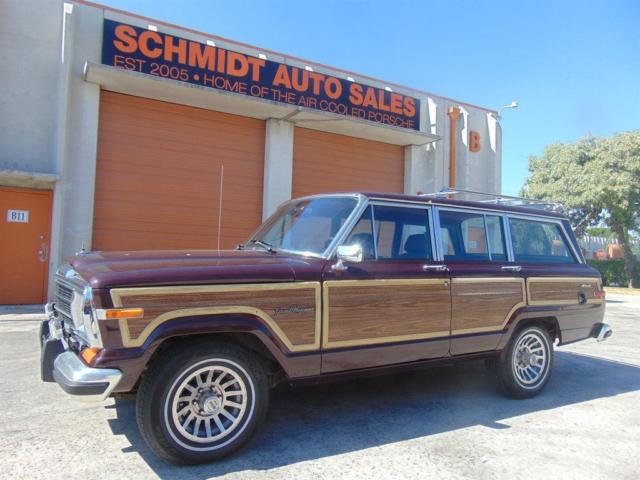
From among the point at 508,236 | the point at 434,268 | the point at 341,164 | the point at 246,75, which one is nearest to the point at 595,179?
the point at 341,164

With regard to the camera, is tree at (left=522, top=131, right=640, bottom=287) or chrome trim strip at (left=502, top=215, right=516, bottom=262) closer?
chrome trim strip at (left=502, top=215, right=516, bottom=262)

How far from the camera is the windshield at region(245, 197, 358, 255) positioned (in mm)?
4086

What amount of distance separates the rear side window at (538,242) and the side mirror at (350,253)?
2226 mm

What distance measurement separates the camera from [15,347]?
648 centimetres

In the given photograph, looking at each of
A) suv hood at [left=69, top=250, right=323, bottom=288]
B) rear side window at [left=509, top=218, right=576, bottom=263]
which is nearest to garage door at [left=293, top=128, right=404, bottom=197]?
rear side window at [left=509, top=218, right=576, bottom=263]

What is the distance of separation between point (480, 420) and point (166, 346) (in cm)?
276

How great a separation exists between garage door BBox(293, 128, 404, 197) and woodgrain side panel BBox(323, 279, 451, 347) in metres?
8.55

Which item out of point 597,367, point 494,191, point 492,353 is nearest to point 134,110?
point 492,353

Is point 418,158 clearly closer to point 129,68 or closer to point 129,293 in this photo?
point 129,68

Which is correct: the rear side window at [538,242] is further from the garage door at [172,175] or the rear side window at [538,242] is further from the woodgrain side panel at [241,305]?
the garage door at [172,175]

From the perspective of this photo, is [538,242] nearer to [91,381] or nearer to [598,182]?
[91,381]

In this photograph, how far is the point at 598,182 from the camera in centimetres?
2295

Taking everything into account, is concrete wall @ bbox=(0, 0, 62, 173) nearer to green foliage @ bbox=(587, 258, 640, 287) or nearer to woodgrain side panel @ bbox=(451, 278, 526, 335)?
woodgrain side panel @ bbox=(451, 278, 526, 335)

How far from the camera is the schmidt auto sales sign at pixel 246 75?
1008cm
